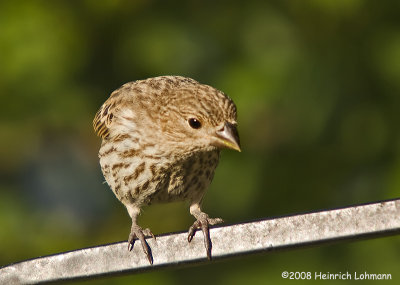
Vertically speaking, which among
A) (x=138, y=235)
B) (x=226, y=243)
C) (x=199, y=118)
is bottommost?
(x=138, y=235)

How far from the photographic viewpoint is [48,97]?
6.55 m

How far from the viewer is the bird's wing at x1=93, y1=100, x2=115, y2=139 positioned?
5961mm

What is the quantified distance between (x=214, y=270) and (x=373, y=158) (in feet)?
5.19

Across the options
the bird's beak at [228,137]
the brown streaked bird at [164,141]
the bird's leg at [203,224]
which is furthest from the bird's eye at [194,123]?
the bird's leg at [203,224]

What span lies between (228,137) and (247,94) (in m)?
1.37

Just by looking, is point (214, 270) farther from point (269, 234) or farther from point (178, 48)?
point (269, 234)

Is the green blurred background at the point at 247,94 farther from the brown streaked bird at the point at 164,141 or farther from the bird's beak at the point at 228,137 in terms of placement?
the bird's beak at the point at 228,137

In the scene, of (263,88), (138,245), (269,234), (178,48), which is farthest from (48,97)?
(269,234)

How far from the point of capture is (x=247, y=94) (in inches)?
244

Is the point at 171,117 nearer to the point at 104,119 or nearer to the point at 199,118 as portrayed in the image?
the point at 199,118

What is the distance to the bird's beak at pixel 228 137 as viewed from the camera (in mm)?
4836

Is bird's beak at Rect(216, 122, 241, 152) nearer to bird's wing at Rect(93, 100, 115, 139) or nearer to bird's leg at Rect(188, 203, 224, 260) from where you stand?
bird's leg at Rect(188, 203, 224, 260)

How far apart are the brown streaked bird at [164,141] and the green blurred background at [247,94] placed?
76 cm

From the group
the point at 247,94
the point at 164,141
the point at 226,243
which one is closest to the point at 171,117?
the point at 164,141
